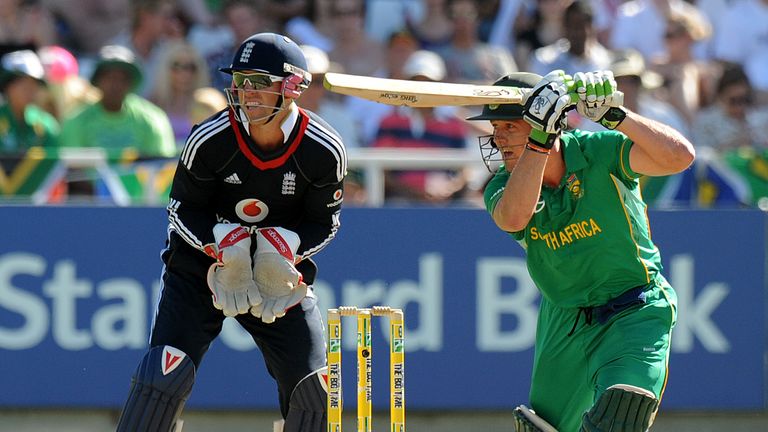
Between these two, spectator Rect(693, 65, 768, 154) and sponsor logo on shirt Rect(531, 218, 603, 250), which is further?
spectator Rect(693, 65, 768, 154)

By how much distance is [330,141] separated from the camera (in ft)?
17.3

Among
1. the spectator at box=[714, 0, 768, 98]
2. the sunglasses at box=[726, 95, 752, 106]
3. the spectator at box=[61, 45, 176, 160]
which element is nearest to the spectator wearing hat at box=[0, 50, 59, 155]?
the spectator at box=[61, 45, 176, 160]

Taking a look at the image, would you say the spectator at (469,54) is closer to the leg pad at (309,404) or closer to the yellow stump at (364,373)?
the leg pad at (309,404)

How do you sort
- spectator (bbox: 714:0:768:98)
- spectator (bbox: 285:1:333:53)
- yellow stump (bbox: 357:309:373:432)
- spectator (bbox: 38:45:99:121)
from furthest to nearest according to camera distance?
spectator (bbox: 714:0:768:98) → spectator (bbox: 285:1:333:53) → spectator (bbox: 38:45:99:121) → yellow stump (bbox: 357:309:373:432)

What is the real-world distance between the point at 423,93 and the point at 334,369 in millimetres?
1133

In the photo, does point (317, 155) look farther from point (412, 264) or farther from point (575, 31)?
point (575, 31)

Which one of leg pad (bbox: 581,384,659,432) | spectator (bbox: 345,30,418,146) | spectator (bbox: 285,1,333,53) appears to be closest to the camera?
leg pad (bbox: 581,384,659,432)

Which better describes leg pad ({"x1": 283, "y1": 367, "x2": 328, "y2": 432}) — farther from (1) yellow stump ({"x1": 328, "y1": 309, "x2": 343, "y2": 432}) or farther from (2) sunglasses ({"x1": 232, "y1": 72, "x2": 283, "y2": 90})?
(2) sunglasses ({"x1": 232, "y1": 72, "x2": 283, "y2": 90})

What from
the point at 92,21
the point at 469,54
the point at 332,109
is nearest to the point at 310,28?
the point at 469,54

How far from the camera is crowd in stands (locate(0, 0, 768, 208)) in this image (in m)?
8.33

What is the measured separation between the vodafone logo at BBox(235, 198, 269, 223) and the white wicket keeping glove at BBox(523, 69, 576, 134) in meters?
1.25

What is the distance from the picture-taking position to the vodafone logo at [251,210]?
5.32 meters

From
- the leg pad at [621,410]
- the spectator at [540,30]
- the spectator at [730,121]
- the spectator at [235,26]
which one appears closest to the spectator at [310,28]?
the spectator at [235,26]

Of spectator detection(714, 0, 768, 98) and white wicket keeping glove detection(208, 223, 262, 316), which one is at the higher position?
spectator detection(714, 0, 768, 98)
